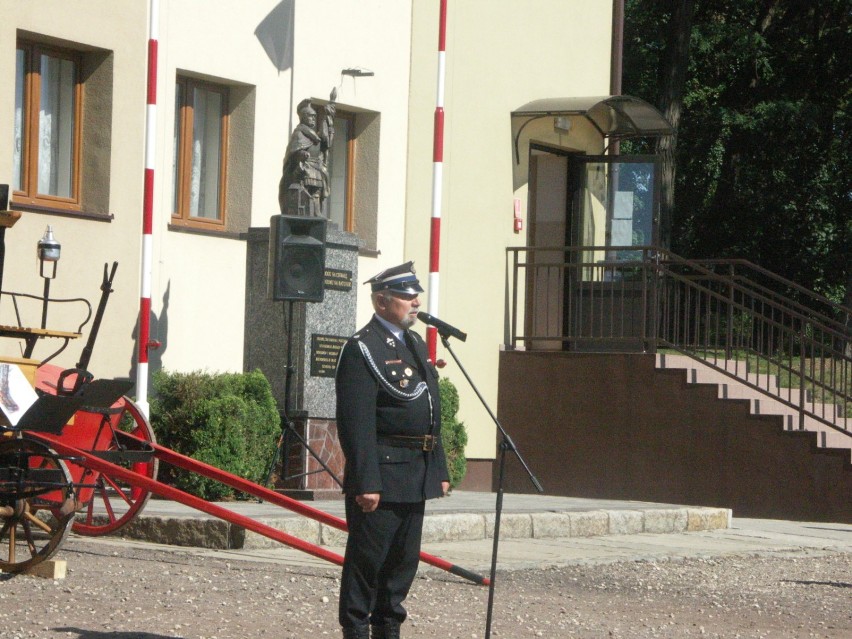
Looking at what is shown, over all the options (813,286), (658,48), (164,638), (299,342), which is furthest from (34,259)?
(813,286)

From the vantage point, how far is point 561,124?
18.7 m

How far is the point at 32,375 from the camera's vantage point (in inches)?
365

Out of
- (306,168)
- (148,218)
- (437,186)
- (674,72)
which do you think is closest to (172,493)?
(148,218)

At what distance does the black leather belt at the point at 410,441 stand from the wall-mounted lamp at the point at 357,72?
9.44 m

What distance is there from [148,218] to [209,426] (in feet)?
5.75

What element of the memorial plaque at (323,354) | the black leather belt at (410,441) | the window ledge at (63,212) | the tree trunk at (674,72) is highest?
the tree trunk at (674,72)

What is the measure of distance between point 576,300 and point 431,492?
38.5 ft

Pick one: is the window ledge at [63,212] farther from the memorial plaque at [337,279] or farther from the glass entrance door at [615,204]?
the glass entrance door at [615,204]

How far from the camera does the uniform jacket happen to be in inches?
260

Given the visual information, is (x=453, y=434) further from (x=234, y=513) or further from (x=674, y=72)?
(x=674, y=72)

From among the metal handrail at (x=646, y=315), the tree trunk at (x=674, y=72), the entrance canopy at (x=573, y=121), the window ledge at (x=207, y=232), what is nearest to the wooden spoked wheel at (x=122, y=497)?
the window ledge at (x=207, y=232)

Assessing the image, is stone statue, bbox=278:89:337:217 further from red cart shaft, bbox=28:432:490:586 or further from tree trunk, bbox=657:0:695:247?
tree trunk, bbox=657:0:695:247

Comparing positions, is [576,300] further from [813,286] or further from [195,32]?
[813,286]

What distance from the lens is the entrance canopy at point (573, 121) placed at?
1783cm
